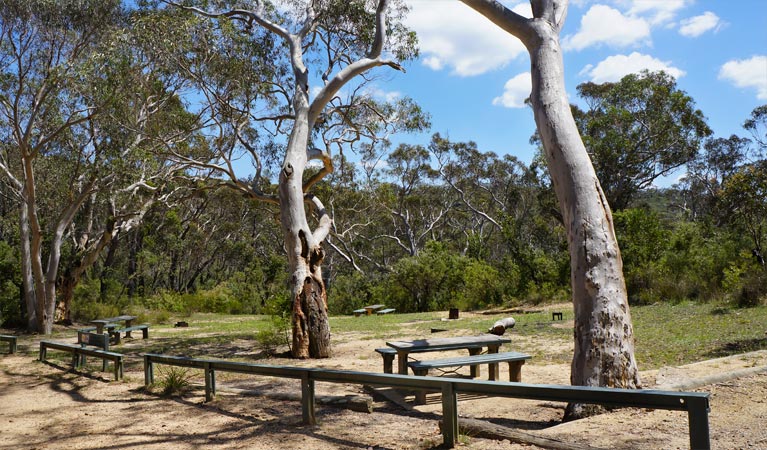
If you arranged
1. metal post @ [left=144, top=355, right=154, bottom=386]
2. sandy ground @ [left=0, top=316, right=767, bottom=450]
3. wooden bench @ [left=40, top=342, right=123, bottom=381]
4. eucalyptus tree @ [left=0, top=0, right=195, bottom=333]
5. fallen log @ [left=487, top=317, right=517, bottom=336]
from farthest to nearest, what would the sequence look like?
1. eucalyptus tree @ [left=0, top=0, right=195, bottom=333]
2. fallen log @ [left=487, top=317, right=517, bottom=336]
3. wooden bench @ [left=40, top=342, right=123, bottom=381]
4. metal post @ [left=144, top=355, right=154, bottom=386]
5. sandy ground @ [left=0, top=316, right=767, bottom=450]

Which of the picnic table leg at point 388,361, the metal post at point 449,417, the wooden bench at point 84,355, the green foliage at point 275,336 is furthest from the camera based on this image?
the green foliage at point 275,336

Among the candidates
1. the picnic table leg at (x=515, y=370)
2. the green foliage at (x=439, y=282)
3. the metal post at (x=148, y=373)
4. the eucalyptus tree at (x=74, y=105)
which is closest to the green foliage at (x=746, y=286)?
the picnic table leg at (x=515, y=370)

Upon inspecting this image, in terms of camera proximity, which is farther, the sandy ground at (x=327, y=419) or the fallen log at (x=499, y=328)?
the fallen log at (x=499, y=328)

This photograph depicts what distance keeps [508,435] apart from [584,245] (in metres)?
1.74

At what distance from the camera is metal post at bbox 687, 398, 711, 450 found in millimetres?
3029

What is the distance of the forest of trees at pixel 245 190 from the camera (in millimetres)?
14047

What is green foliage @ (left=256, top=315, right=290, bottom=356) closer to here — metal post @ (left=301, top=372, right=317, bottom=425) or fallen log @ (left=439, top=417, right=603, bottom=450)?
metal post @ (left=301, top=372, right=317, bottom=425)

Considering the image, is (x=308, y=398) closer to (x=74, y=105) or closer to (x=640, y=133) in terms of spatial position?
(x=74, y=105)

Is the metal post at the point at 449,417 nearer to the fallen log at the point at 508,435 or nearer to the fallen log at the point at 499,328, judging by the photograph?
the fallen log at the point at 508,435

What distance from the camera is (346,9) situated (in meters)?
13.8

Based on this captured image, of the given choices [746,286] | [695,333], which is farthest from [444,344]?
[746,286]

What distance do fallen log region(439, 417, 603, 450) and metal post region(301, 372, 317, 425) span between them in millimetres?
1385

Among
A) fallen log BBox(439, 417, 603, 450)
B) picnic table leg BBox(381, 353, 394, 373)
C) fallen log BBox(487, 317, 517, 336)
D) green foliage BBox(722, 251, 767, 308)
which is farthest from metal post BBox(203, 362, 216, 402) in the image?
green foliage BBox(722, 251, 767, 308)

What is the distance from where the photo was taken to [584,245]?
16.3 ft
